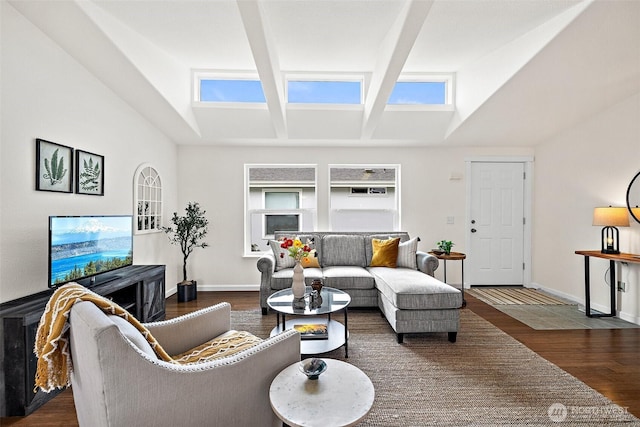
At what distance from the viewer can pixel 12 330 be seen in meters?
1.75

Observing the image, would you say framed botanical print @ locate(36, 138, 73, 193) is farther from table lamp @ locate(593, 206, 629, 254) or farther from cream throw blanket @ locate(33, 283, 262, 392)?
table lamp @ locate(593, 206, 629, 254)

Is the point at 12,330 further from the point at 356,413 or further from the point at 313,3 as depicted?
the point at 313,3

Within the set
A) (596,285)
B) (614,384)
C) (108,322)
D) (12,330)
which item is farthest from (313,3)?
(596,285)

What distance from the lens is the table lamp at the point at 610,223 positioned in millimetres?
3180

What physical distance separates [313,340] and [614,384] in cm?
213

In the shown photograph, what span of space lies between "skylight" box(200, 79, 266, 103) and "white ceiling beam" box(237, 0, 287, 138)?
0.51m

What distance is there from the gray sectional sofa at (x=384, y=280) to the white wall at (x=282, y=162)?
2.22 ft

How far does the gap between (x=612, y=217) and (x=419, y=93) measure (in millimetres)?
2578

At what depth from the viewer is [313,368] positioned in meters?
1.34

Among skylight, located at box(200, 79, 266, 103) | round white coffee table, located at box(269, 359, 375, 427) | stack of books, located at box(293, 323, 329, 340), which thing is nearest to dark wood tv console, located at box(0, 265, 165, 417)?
round white coffee table, located at box(269, 359, 375, 427)

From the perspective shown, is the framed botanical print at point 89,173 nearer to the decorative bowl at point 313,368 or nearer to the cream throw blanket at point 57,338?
the cream throw blanket at point 57,338

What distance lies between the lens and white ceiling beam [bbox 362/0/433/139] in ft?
7.91

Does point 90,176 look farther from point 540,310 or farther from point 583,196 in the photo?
point 583,196

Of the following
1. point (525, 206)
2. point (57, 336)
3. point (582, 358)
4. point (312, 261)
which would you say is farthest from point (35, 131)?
point (525, 206)
